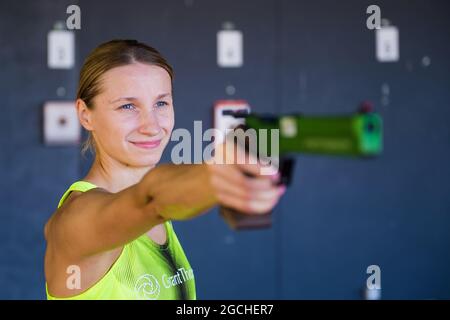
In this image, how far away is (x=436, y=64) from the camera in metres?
3.51

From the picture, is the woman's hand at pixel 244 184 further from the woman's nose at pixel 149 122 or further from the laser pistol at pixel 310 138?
the woman's nose at pixel 149 122

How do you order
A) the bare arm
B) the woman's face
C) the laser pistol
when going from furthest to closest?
the woman's face, the bare arm, the laser pistol

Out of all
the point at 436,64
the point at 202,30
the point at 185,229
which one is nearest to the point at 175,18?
the point at 202,30

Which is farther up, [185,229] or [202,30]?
[202,30]

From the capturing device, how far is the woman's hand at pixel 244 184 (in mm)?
1085

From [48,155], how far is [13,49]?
452 mm

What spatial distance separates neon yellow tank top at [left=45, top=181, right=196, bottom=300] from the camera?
1742 mm

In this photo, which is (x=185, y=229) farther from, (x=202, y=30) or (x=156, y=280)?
(x=156, y=280)

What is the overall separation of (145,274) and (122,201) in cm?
44

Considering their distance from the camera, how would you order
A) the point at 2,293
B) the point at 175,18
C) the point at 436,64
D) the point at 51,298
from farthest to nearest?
the point at 436,64 → the point at 175,18 → the point at 2,293 → the point at 51,298

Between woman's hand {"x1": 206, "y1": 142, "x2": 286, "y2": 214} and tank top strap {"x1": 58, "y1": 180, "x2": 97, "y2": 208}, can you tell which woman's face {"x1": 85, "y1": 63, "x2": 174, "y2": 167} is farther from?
woman's hand {"x1": 206, "y1": 142, "x2": 286, "y2": 214}
